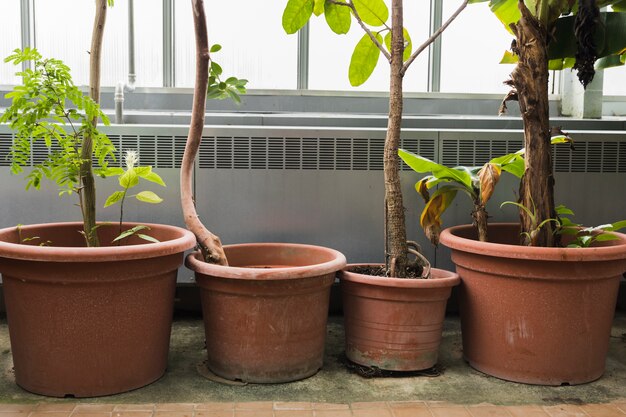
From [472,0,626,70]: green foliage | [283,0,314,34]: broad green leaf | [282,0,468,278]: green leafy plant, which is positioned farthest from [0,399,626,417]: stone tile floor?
[283,0,314,34]: broad green leaf

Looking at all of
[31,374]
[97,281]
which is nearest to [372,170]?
[97,281]

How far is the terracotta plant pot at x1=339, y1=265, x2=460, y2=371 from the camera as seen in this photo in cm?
227

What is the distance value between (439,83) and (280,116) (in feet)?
3.95

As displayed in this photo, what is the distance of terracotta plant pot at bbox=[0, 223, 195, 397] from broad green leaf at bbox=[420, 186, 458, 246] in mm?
974

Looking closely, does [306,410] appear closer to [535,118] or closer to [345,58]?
[535,118]

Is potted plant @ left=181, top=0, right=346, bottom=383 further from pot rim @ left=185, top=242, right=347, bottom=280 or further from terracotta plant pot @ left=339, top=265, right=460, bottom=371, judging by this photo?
terracotta plant pot @ left=339, top=265, right=460, bottom=371

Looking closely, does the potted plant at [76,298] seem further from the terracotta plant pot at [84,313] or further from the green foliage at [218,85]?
the green foliage at [218,85]

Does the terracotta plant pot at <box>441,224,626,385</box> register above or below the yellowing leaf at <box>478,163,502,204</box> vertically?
below

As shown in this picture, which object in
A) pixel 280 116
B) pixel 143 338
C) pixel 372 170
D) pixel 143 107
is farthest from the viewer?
pixel 143 107

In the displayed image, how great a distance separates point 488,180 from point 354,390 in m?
0.88

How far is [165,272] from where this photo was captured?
2.15 meters

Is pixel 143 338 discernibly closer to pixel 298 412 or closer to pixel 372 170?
pixel 298 412


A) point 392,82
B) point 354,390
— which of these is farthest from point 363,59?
point 354,390

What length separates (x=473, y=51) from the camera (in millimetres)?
4188
